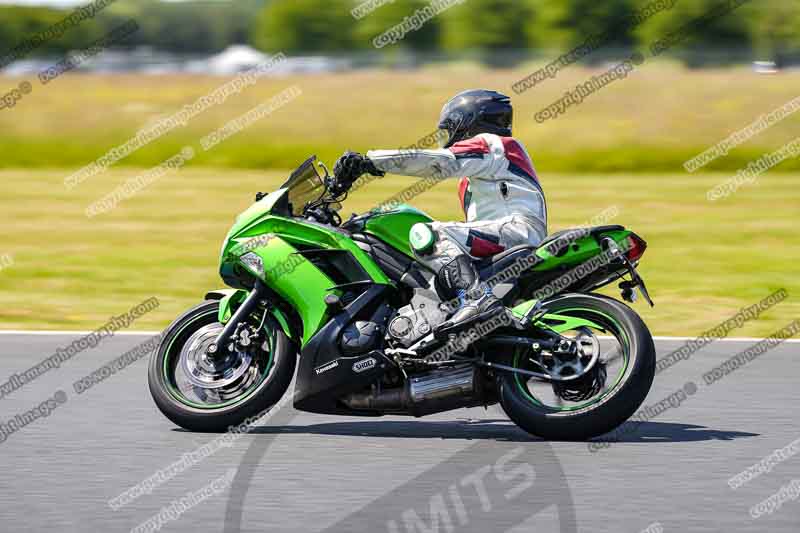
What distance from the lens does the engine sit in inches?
278

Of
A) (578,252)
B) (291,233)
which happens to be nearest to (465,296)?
(578,252)

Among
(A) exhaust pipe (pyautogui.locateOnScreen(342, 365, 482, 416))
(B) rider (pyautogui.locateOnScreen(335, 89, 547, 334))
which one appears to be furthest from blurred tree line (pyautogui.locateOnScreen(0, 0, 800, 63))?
(A) exhaust pipe (pyautogui.locateOnScreen(342, 365, 482, 416))

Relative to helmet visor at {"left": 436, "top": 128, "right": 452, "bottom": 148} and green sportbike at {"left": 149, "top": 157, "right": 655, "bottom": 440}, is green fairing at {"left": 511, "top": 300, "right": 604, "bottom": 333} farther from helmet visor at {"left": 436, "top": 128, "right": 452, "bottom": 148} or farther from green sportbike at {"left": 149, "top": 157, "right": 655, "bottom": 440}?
helmet visor at {"left": 436, "top": 128, "right": 452, "bottom": 148}

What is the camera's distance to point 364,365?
7062 millimetres

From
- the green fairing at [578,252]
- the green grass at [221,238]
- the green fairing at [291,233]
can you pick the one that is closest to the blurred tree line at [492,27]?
the green grass at [221,238]

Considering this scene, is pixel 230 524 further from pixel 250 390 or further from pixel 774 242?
pixel 774 242

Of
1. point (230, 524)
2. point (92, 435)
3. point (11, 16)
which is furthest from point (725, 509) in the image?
point (11, 16)

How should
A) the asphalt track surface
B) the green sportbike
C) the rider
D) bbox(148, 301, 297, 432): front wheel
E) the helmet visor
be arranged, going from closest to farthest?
the asphalt track surface → the green sportbike → the rider → bbox(148, 301, 297, 432): front wheel → the helmet visor

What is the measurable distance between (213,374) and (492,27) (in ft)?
317

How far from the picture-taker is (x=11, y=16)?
117750 mm

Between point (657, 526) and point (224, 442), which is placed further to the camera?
point (224, 442)

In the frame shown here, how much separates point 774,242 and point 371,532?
13.1 meters

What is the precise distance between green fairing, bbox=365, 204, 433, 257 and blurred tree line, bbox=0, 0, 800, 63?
180ft

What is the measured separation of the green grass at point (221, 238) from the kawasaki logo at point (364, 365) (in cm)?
462
